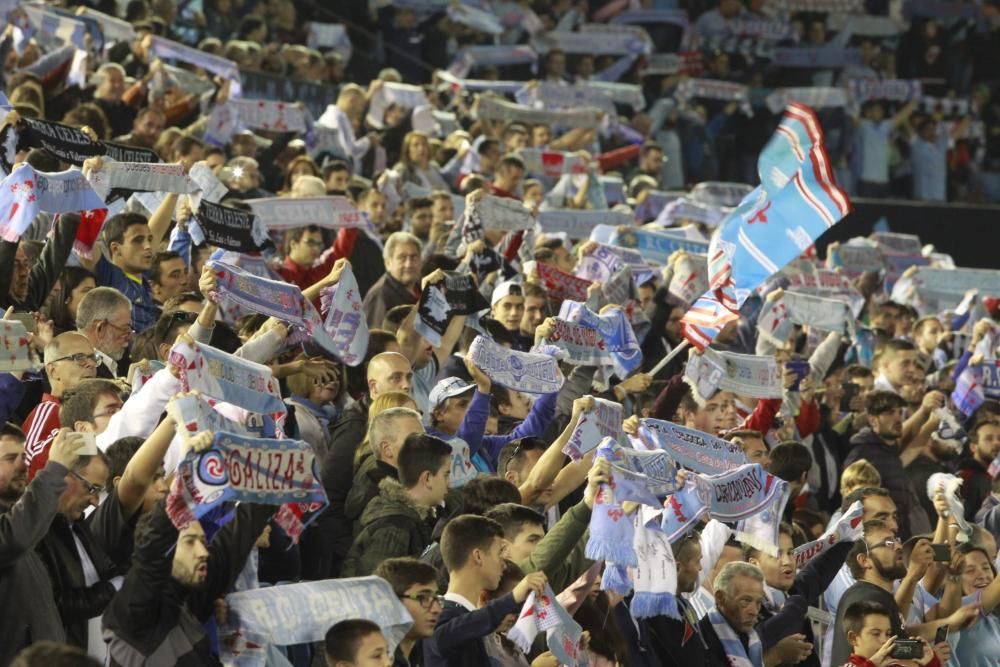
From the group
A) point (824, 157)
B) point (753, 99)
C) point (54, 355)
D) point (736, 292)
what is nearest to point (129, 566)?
point (54, 355)

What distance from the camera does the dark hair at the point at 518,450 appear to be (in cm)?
730

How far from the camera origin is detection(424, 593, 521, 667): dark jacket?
5711mm

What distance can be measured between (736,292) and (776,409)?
96 centimetres

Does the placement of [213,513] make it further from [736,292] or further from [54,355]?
[736,292]

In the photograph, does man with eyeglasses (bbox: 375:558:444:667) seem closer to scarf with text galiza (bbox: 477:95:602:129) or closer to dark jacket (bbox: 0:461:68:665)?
dark jacket (bbox: 0:461:68:665)

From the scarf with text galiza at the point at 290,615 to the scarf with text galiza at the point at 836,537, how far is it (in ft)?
9.90

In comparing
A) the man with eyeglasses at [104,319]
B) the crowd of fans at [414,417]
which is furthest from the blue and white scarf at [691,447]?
the man with eyeglasses at [104,319]

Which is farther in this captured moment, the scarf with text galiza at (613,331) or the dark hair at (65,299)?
the scarf with text galiza at (613,331)

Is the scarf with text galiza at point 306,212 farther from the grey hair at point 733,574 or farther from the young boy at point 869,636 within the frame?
the young boy at point 869,636

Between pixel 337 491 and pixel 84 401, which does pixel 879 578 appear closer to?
pixel 337 491

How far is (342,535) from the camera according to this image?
6.82 m

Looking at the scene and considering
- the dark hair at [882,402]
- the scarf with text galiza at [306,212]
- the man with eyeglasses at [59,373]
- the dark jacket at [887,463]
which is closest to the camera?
the man with eyeglasses at [59,373]

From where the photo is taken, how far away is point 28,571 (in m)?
5.27

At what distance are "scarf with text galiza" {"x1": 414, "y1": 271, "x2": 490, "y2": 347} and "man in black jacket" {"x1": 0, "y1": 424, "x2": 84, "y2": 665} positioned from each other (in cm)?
301
